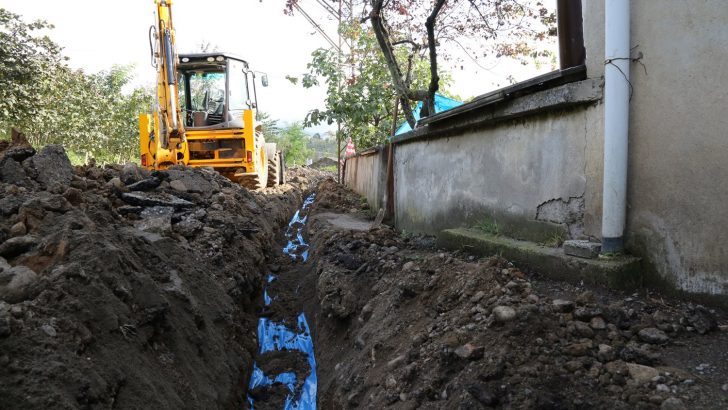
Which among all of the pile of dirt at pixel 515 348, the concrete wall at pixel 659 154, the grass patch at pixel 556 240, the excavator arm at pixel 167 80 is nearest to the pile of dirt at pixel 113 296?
the pile of dirt at pixel 515 348

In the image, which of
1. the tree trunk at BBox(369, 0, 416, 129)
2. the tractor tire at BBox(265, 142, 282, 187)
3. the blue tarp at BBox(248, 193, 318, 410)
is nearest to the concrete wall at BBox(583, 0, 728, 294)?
the blue tarp at BBox(248, 193, 318, 410)

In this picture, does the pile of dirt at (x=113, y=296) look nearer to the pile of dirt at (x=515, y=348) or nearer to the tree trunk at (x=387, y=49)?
the pile of dirt at (x=515, y=348)

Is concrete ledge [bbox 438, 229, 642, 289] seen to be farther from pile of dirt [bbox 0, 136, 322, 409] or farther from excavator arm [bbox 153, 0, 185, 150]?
excavator arm [bbox 153, 0, 185, 150]

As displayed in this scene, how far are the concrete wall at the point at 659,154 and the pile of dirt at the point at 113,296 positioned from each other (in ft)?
9.16

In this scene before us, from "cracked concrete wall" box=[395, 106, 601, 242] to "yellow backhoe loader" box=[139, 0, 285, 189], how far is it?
5.46m

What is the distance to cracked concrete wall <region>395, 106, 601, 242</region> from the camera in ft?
11.3

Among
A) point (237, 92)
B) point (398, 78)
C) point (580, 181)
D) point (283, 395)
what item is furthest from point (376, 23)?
point (283, 395)

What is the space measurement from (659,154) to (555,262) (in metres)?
0.97

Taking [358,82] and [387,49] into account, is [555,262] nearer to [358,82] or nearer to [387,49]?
[387,49]

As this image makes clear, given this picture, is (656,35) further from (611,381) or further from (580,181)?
(611,381)

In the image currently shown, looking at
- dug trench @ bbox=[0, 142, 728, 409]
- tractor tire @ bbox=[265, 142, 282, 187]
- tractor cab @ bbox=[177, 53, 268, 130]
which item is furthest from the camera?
tractor tire @ bbox=[265, 142, 282, 187]

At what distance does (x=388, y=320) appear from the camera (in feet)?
12.3

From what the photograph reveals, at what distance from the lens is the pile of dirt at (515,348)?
207cm

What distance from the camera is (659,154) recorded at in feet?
9.43
